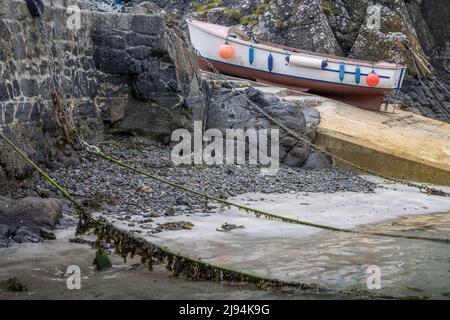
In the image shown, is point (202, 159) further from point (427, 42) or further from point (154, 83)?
point (427, 42)

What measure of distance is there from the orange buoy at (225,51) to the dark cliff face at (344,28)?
388cm

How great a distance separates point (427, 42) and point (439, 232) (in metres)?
17.0

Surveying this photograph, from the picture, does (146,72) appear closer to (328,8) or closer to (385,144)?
(385,144)

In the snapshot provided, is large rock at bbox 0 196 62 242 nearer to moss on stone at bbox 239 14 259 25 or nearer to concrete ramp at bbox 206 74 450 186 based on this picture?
concrete ramp at bbox 206 74 450 186

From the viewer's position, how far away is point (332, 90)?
18156 mm

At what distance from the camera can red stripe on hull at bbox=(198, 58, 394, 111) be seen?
18.0 metres

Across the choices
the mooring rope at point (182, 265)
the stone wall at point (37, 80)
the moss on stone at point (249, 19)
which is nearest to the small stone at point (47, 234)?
the mooring rope at point (182, 265)

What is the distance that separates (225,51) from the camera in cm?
1819

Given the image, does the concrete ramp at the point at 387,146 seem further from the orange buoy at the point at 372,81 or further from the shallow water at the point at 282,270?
the shallow water at the point at 282,270

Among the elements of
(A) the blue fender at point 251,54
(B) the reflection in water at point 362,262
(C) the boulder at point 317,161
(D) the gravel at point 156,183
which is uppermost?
(A) the blue fender at point 251,54

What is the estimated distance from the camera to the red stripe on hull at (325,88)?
17984 mm

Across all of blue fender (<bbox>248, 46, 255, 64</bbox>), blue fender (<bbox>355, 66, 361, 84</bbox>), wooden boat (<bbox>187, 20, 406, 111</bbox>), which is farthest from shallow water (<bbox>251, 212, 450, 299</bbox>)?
blue fender (<bbox>248, 46, 255, 64</bbox>)

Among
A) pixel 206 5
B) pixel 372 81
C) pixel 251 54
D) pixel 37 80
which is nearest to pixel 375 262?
pixel 37 80
